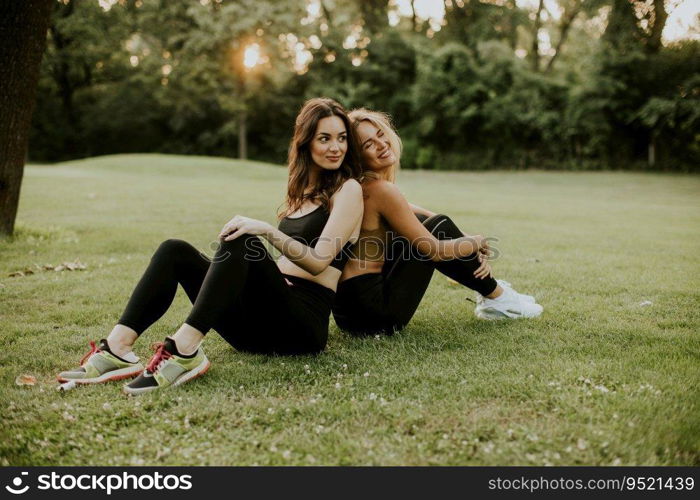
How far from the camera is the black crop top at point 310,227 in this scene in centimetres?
357

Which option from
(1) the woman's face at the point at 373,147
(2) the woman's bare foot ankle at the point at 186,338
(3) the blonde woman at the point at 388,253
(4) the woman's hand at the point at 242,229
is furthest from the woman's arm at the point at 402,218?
(2) the woman's bare foot ankle at the point at 186,338

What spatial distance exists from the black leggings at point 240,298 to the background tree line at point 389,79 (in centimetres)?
2903

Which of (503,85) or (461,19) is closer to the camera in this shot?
(503,85)

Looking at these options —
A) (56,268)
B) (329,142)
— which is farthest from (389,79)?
(329,142)

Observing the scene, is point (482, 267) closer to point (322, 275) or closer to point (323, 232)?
point (322, 275)

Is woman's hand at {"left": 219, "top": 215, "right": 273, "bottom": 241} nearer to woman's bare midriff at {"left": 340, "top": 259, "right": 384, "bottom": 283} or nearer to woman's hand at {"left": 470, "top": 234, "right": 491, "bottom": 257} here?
woman's bare midriff at {"left": 340, "top": 259, "right": 384, "bottom": 283}

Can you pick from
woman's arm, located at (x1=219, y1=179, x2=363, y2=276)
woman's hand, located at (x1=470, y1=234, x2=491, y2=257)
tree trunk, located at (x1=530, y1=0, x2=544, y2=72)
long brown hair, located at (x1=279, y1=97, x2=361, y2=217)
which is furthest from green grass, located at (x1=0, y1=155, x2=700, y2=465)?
tree trunk, located at (x1=530, y1=0, x2=544, y2=72)

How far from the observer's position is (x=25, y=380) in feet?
11.0

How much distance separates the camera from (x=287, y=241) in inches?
127

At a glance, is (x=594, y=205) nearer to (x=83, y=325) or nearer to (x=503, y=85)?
(x=83, y=325)

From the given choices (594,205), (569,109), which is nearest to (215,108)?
(569,109)

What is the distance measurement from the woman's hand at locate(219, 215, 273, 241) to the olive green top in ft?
2.65

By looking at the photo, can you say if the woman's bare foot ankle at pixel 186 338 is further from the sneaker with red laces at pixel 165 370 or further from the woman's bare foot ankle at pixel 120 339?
the woman's bare foot ankle at pixel 120 339

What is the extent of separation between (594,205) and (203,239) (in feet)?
37.7
